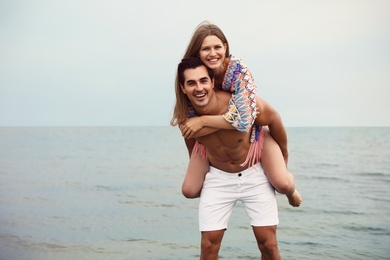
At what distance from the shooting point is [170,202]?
13391 mm

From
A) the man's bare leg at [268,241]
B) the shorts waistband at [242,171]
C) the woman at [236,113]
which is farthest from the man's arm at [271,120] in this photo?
the man's bare leg at [268,241]

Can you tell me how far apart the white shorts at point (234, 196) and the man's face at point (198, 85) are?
81cm

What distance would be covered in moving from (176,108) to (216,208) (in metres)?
0.97

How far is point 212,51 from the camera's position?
4.43 metres

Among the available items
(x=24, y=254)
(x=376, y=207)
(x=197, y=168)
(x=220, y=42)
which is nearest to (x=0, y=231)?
(x=24, y=254)

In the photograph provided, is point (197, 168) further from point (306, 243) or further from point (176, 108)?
point (306, 243)

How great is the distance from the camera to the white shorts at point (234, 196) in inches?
195

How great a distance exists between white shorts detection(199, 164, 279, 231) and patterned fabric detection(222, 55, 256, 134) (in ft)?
2.14

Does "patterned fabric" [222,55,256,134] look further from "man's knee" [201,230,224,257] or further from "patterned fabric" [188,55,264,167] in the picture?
"man's knee" [201,230,224,257]

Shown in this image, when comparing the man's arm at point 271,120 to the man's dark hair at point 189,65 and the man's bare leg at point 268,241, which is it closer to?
the man's dark hair at point 189,65

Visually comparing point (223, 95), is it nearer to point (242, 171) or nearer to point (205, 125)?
point (205, 125)

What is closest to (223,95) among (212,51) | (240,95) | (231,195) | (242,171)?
(240,95)

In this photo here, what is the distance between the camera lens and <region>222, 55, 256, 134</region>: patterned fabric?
14.3 ft

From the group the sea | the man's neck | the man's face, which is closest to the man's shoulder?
the man's neck
